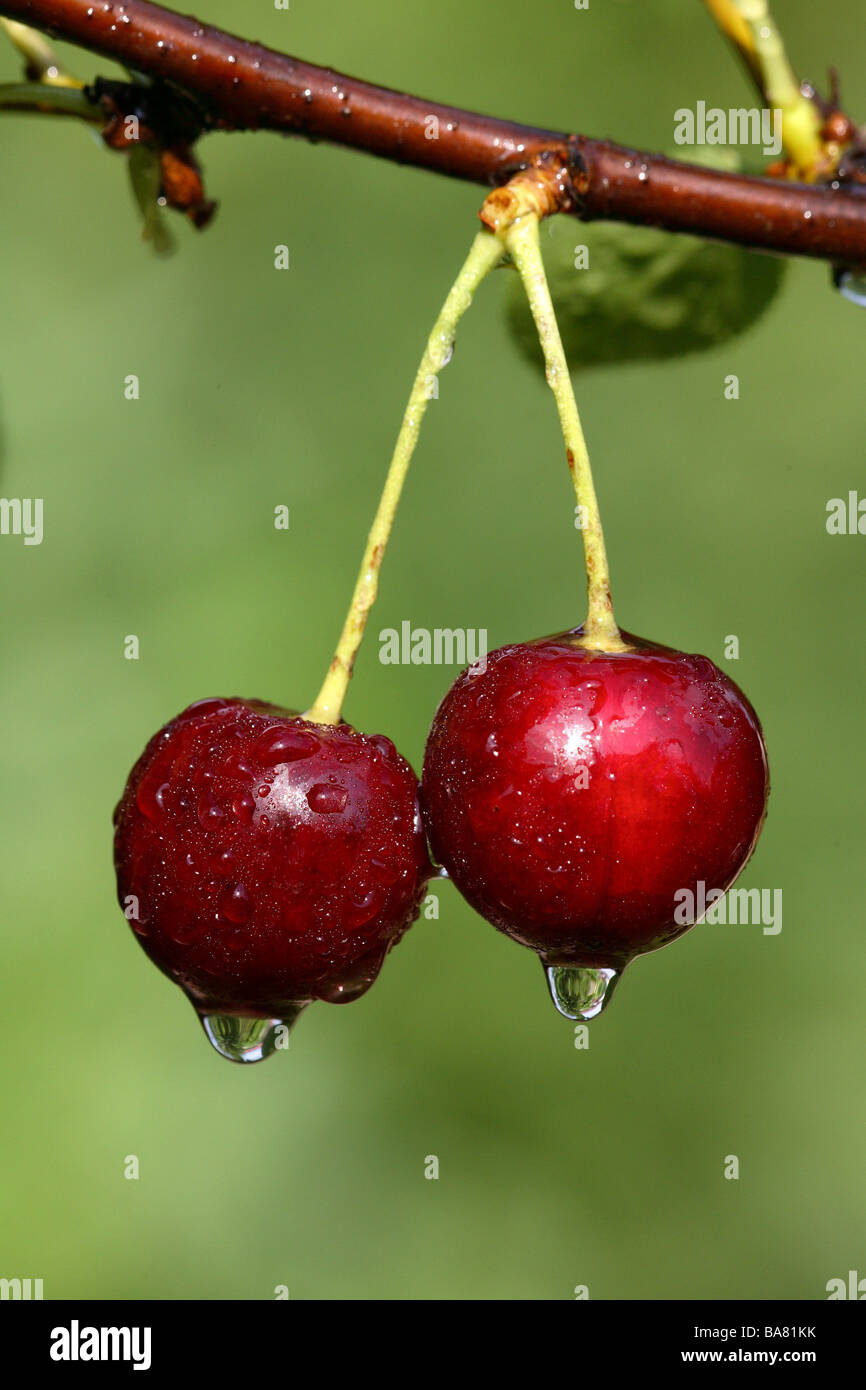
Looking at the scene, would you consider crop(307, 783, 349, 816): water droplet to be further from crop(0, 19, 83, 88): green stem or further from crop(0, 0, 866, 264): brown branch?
crop(0, 19, 83, 88): green stem

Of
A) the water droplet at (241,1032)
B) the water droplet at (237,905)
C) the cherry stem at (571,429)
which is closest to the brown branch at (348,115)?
the cherry stem at (571,429)

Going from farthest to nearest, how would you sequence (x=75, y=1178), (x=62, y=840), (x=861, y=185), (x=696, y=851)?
(x=62, y=840) → (x=75, y=1178) → (x=861, y=185) → (x=696, y=851)

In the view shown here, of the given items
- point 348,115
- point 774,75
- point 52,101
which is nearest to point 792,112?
point 774,75

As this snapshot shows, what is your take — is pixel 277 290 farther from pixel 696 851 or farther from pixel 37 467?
pixel 696 851

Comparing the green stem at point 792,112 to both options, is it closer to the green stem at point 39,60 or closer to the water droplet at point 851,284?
the water droplet at point 851,284

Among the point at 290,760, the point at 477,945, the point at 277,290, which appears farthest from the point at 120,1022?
the point at 290,760

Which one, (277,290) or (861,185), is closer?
(861,185)

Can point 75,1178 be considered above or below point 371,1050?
below
